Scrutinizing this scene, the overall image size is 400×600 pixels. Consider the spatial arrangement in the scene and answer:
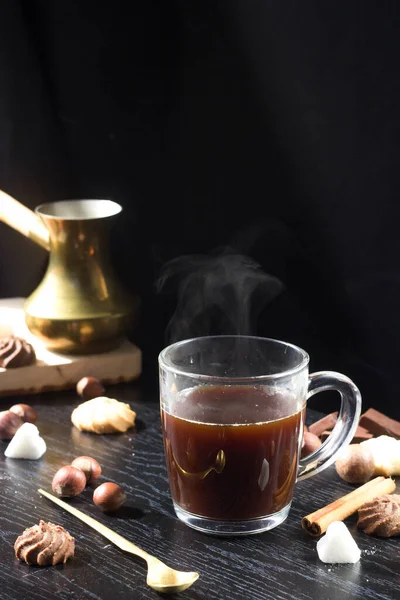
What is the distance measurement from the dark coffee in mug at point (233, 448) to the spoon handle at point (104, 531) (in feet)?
0.34

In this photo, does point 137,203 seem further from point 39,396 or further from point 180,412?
point 180,412

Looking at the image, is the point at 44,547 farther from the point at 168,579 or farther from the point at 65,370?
the point at 65,370

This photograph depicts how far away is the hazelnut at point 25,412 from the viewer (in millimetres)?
1618

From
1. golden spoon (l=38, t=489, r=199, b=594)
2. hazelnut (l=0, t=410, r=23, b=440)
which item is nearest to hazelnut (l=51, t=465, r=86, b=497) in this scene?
golden spoon (l=38, t=489, r=199, b=594)

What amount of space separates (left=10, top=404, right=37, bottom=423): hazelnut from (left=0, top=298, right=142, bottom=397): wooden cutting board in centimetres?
16

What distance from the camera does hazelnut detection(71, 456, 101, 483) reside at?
1.39 meters

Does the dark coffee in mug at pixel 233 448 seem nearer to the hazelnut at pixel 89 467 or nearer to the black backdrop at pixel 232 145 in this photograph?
the hazelnut at pixel 89 467

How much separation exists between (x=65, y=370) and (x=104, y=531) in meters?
0.64

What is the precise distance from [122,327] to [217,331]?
1.05 feet

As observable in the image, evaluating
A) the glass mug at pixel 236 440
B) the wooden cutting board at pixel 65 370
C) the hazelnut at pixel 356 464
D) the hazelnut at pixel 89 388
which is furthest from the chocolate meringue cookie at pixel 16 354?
the hazelnut at pixel 356 464

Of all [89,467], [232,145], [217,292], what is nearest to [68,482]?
[89,467]

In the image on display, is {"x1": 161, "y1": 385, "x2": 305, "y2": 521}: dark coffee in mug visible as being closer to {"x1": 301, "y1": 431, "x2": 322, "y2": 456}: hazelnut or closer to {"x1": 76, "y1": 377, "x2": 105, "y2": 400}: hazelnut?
{"x1": 301, "y1": 431, "x2": 322, "y2": 456}: hazelnut

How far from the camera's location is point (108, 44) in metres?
2.12

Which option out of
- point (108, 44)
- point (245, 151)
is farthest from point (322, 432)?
point (108, 44)
